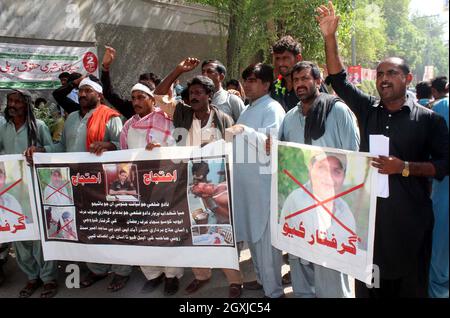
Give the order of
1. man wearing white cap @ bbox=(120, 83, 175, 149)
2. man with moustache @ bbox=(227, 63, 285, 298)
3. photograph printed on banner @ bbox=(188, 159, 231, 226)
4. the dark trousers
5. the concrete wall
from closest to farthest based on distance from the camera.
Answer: the dark trousers, photograph printed on banner @ bbox=(188, 159, 231, 226), man with moustache @ bbox=(227, 63, 285, 298), man wearing white cap @ bbox=(120, 83, 175, 149), the concrete wall

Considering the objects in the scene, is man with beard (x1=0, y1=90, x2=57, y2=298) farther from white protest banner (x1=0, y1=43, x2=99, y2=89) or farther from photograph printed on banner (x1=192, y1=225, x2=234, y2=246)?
white protest banner (x1=0, y1=43, x2=99, y2=89)

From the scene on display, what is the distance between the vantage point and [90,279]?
4.07m

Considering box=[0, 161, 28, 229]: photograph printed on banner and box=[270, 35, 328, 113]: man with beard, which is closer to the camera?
box=[0, 161, 28, 229]: photograph printed on banner

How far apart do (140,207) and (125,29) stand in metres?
6.06

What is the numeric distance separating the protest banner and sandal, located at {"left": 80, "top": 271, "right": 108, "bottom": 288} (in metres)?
0.36

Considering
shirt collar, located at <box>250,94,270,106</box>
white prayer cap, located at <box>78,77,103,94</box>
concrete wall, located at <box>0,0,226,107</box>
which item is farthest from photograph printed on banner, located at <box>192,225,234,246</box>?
concrete wall, located at <box>0,0,226,107</box>

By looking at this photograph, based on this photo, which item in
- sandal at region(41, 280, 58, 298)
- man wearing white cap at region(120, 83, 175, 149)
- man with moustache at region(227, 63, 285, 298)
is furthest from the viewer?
sandal at region(41, 280, 58, 298)

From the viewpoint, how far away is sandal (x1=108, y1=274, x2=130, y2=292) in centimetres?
390

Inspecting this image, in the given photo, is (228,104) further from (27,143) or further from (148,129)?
(27,143)

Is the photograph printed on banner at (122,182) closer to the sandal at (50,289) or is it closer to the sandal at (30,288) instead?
the sandal at (50,289)

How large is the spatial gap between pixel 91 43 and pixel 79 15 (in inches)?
20.9

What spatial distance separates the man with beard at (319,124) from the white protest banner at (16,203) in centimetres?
233

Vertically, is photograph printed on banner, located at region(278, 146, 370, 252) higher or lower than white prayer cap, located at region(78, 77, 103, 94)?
lower

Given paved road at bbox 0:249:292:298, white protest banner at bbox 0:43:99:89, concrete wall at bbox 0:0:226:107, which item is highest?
concrete wall at bbox 0:0:226:107
